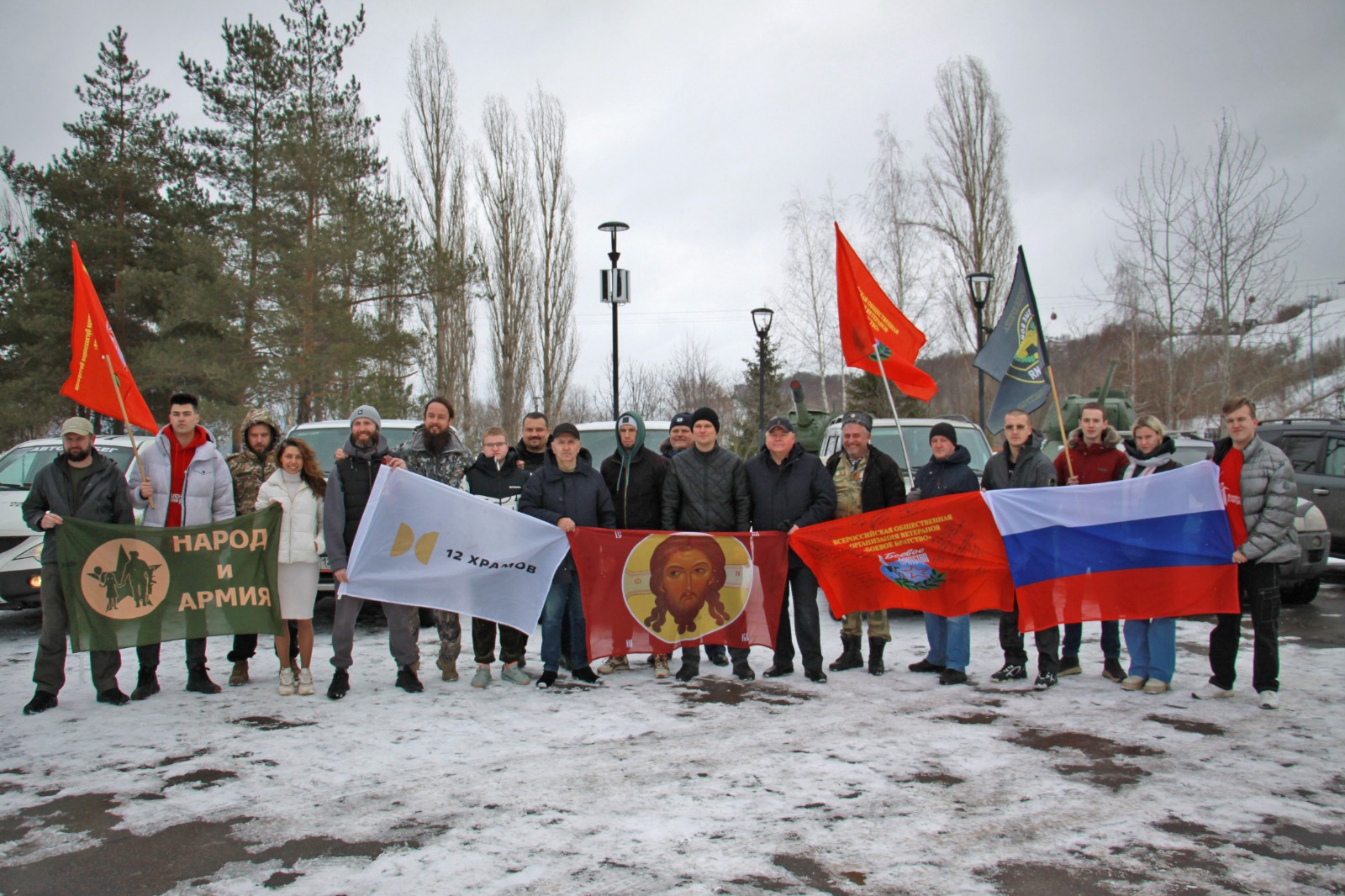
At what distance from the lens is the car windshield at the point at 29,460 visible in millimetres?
9734

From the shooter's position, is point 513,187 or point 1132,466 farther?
point 513,187

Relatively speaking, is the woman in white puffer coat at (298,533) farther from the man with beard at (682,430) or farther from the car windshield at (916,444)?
the car windshield at (916,444)

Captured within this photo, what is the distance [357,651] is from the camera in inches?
309

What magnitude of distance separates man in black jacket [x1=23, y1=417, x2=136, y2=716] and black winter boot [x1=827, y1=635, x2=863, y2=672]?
17.1ft

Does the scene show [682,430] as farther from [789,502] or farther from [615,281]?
[615,281]

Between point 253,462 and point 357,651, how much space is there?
1975 mm

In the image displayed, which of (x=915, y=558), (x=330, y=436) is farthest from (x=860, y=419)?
(x=330, y=436)

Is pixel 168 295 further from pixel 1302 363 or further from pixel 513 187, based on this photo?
pixel 1302 363

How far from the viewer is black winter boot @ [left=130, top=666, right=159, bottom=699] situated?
6.28 meters

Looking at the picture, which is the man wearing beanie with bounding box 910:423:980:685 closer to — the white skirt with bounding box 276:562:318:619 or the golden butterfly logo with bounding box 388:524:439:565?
the golden butterfly logo with bounding box 388:524:439:565

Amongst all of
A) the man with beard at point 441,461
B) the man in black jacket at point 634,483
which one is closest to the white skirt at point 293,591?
the man with beard at point 441,461

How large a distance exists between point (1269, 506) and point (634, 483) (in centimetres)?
454

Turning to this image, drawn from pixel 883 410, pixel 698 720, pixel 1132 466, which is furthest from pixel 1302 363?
pixel 698 720

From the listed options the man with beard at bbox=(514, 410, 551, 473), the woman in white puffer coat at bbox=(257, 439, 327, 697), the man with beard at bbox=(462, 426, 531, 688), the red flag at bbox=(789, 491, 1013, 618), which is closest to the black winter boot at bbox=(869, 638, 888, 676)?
the red flag at bbox=(789, 491, 1013, 618)
